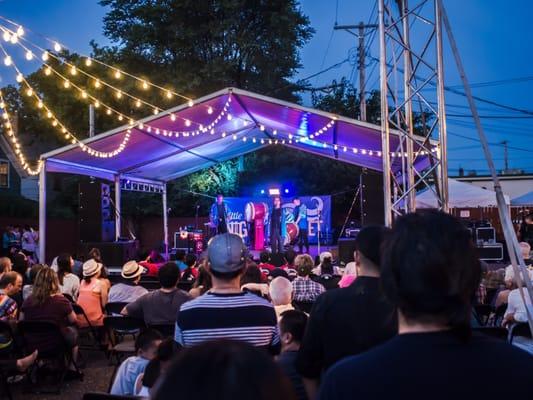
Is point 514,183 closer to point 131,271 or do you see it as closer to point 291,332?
point 131,271

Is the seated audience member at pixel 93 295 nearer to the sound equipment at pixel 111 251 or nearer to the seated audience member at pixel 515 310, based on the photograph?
the seated audience member at pixel 515 310

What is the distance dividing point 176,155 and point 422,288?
15348 millimetres

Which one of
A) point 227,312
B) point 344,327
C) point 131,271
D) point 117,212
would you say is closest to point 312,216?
point 117,212


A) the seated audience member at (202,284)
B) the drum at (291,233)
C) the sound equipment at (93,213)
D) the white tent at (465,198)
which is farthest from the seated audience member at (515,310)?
the drum at (291,233)

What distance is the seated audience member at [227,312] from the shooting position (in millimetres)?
2555

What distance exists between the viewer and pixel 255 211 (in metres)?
20.0

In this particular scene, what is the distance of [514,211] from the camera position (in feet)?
81.7

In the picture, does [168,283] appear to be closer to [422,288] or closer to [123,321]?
[123,321]

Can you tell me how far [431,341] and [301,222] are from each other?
55.8 ft

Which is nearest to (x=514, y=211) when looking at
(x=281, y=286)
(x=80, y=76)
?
(x=80, y=76)

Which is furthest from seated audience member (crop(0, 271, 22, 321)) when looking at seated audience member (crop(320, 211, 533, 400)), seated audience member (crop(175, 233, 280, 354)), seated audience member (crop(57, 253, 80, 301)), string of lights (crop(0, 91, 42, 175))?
string of lights (crop(0, 91, 42, 175))

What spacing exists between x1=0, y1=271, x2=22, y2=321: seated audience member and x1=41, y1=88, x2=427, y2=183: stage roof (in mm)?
6619

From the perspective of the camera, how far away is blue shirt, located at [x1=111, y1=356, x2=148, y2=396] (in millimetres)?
3305

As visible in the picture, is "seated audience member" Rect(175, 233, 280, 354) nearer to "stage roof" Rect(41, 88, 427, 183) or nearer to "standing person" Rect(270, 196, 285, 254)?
"stage roof" Rect(41, 88, 427, 183)
